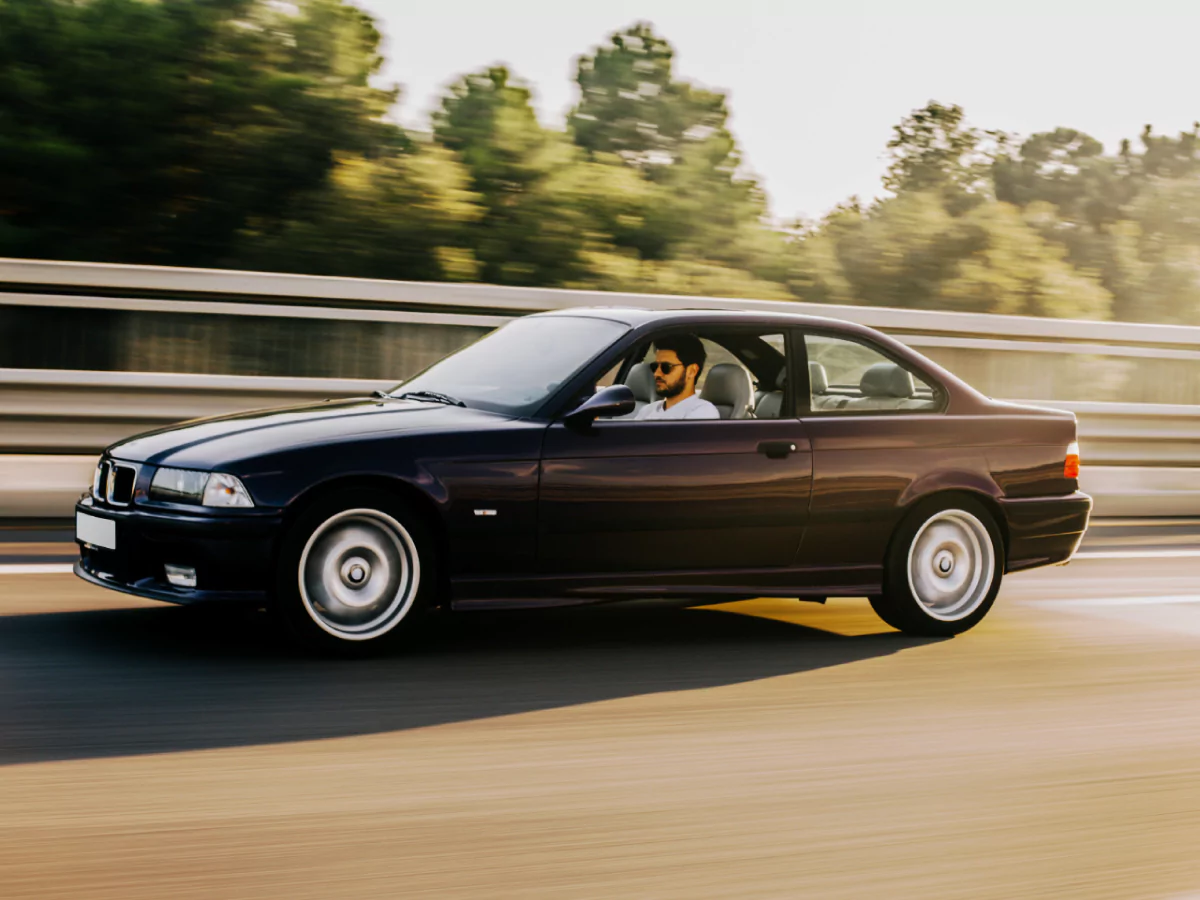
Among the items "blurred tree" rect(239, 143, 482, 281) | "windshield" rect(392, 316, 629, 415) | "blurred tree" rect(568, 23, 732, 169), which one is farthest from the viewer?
"blurred tree" rect(568, 23, 732, 169)

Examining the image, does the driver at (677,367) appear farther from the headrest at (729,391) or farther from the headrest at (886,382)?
the headrest at (886,382)

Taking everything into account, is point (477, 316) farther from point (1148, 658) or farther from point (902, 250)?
point (902, 250)

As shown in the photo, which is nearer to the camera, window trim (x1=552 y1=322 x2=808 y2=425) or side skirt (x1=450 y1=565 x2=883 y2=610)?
side skirt (x1=450 y1=565 x2=883 y2=610)

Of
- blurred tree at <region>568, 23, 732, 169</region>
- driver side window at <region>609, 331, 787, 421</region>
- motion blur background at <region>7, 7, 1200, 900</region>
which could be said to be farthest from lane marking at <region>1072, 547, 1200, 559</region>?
blurred tree at <region>568, 23, 732, 169</region>

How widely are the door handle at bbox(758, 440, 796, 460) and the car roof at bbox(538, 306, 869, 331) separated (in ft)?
2.06

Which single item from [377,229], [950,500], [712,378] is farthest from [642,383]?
[377,229]

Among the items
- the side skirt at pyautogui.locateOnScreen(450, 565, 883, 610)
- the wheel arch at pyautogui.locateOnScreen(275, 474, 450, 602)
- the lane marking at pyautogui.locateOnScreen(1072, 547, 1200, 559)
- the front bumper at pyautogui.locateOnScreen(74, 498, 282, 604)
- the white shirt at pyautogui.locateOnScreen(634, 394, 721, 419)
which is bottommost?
the lane marking at pyautogui.locateOnScreen(1072, 547, 1200, 559)

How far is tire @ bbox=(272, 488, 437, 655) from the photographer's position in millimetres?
6270

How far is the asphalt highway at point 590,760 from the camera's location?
4.11 m

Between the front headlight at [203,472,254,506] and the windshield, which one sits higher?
the windshield

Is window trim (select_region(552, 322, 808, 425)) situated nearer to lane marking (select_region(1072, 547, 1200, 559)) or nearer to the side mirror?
the side mirror

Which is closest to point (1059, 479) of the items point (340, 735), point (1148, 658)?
point (1148, 658)

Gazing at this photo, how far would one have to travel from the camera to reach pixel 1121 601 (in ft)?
28.9

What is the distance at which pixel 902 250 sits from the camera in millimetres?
19203
